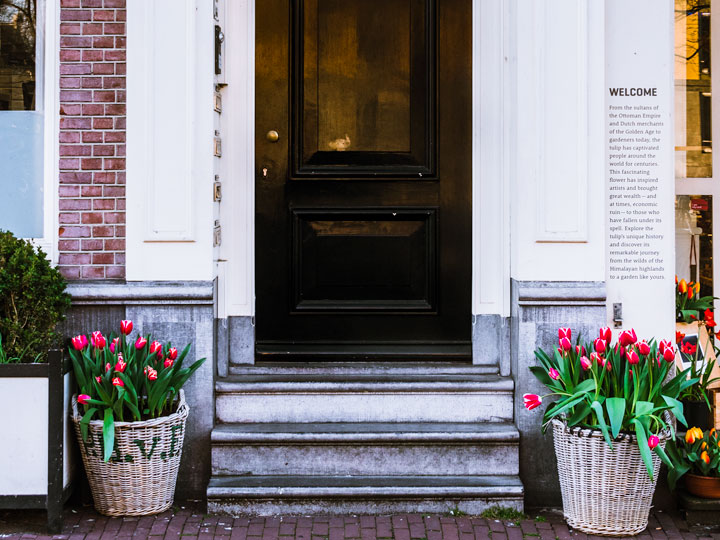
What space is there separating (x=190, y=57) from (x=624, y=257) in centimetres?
A: 243

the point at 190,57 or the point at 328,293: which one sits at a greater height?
the point at 190,57

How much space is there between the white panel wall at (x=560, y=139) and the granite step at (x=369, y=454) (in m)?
0.91

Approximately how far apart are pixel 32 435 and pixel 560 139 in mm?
2888

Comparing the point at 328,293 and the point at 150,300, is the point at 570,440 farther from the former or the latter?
the point at 150,300

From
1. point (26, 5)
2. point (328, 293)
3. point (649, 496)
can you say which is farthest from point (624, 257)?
point (26, 5)

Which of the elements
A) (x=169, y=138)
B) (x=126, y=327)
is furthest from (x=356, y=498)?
(x=169, y=138)

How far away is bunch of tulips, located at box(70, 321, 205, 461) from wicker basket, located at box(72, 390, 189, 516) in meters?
0.07

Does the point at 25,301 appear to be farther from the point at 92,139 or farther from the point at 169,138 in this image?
the point at 169,138

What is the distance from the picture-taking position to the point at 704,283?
17.1 feet

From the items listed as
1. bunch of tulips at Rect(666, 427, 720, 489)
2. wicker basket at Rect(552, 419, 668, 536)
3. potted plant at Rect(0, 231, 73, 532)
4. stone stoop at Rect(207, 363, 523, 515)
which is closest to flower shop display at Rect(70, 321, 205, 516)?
potted plant at Rect(0, 231, 73, 532)

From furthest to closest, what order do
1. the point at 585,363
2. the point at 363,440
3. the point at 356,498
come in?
1. the point at 363,440
2. the point at 356,498
3. the point at 585,363

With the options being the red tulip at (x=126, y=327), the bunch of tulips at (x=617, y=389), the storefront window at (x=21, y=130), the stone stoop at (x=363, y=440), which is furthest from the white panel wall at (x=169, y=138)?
the bunch of tulips at (x=617, y=389)

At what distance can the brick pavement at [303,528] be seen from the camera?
13.8 feet

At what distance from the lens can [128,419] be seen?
4.29m
